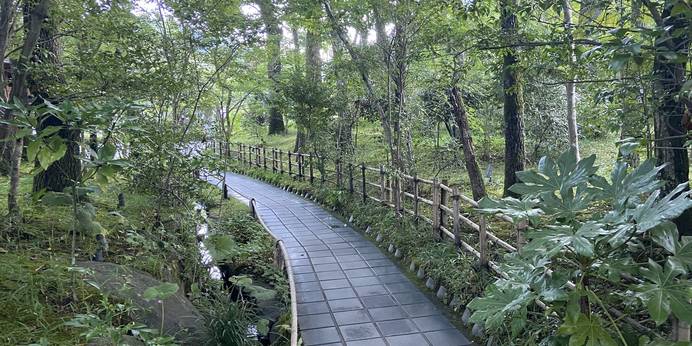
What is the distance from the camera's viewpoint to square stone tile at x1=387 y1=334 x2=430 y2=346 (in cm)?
382

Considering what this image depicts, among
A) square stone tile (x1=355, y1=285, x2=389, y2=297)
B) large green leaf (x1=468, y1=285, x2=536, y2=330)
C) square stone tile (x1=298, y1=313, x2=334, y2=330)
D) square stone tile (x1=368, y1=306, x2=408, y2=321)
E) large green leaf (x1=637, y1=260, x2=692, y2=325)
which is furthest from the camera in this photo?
square stone tile (x1=355, y1=285, x2=389, y2=297)

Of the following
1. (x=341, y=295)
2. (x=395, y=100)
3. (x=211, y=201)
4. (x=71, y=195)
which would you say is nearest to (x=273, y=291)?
(x=341, y=295)

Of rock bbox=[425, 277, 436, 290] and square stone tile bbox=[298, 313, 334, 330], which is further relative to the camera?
rock bbox=[425, 277, 436, 290]

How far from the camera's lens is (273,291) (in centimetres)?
471

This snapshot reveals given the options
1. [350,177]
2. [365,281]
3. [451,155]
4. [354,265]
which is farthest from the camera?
[451,155]

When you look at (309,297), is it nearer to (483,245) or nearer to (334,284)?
(334,284)

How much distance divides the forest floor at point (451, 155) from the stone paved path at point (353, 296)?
2459 millimetres

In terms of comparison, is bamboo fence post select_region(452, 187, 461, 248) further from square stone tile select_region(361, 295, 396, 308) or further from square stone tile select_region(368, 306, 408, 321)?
square stone tile select_region(368, 306, 408, 321)

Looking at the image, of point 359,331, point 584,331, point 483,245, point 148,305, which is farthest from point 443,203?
point 584,331

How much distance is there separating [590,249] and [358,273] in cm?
402

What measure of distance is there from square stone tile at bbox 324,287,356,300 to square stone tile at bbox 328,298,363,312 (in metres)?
0.09

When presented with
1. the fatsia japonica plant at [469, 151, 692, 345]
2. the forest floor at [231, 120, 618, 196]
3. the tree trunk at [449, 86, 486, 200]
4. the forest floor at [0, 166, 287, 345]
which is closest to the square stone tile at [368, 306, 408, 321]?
the forest floor at [0, 166, 287, 345]

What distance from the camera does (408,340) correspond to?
389 centimetres

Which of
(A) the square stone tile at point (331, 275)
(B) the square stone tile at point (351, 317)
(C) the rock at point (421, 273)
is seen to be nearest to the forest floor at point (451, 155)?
(C) the rock at point (421, 273)
